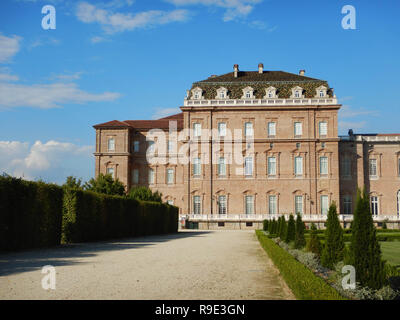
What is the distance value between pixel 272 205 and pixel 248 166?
4.61 metres

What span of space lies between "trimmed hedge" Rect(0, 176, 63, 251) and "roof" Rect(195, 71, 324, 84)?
106 ft

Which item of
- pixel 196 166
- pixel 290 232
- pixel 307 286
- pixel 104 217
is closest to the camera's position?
pixel 307 286

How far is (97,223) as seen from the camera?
20562 millimetres

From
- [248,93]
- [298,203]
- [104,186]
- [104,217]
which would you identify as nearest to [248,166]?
[298,203]

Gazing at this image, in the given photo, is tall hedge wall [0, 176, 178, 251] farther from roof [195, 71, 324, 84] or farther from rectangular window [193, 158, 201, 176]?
roof [195, 71, 324, 84]

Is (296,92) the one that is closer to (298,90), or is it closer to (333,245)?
(298,90)

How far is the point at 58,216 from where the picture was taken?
1753 centimetres

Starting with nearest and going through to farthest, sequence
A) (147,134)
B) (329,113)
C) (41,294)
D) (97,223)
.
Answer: (41,294) → (97,223) → (329,113) → (147,134)

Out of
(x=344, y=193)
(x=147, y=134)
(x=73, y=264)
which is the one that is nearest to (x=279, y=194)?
(x=344, y=193)

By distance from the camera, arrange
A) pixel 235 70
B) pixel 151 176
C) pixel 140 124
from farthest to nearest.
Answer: pixel 140 124
pixel 151 176
pixel 235 70

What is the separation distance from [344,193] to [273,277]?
40.1 m

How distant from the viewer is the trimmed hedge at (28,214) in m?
14.2
